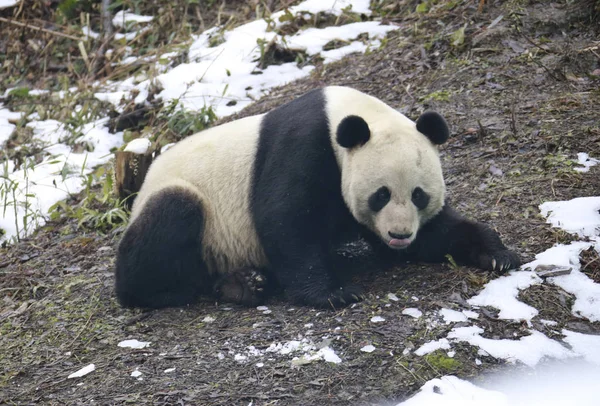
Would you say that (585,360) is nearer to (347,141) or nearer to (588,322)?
(588,322)

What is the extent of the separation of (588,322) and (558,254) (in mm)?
707

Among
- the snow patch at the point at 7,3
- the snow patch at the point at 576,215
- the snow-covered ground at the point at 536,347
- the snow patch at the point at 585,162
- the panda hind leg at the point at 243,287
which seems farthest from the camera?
the snow patch at the point at 7,3

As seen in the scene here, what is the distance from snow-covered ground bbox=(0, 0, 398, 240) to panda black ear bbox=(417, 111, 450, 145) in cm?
466

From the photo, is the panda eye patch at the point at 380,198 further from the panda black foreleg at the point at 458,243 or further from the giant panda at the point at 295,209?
the panda black foreleg at the point at 458,243

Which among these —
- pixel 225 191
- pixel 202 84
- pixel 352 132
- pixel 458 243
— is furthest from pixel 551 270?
pixel 202 84

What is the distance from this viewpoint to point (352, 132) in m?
4.57

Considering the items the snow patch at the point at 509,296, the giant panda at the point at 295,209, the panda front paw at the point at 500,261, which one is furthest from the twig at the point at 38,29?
the snow patch at the point at 509,296

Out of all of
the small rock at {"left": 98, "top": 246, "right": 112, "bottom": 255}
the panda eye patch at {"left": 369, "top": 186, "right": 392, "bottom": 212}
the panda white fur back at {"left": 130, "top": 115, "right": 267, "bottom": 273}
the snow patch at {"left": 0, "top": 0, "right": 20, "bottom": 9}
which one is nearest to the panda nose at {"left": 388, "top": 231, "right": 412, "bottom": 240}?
the panda eye patch at {"left": 369, "top": 186, "right": 392, "bottom": 212}

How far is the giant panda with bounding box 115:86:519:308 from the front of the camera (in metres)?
4.60

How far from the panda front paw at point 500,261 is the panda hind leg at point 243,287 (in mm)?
1619

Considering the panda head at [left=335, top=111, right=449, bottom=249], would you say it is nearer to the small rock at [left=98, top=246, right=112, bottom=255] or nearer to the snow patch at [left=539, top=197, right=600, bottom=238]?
the snow patch at [left=539, top=197, right=600, bottom=238]

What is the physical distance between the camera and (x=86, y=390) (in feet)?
13.7

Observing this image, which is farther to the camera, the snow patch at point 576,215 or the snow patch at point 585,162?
the snow patch at point 585,162

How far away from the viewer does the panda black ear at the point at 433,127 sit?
4.71m
